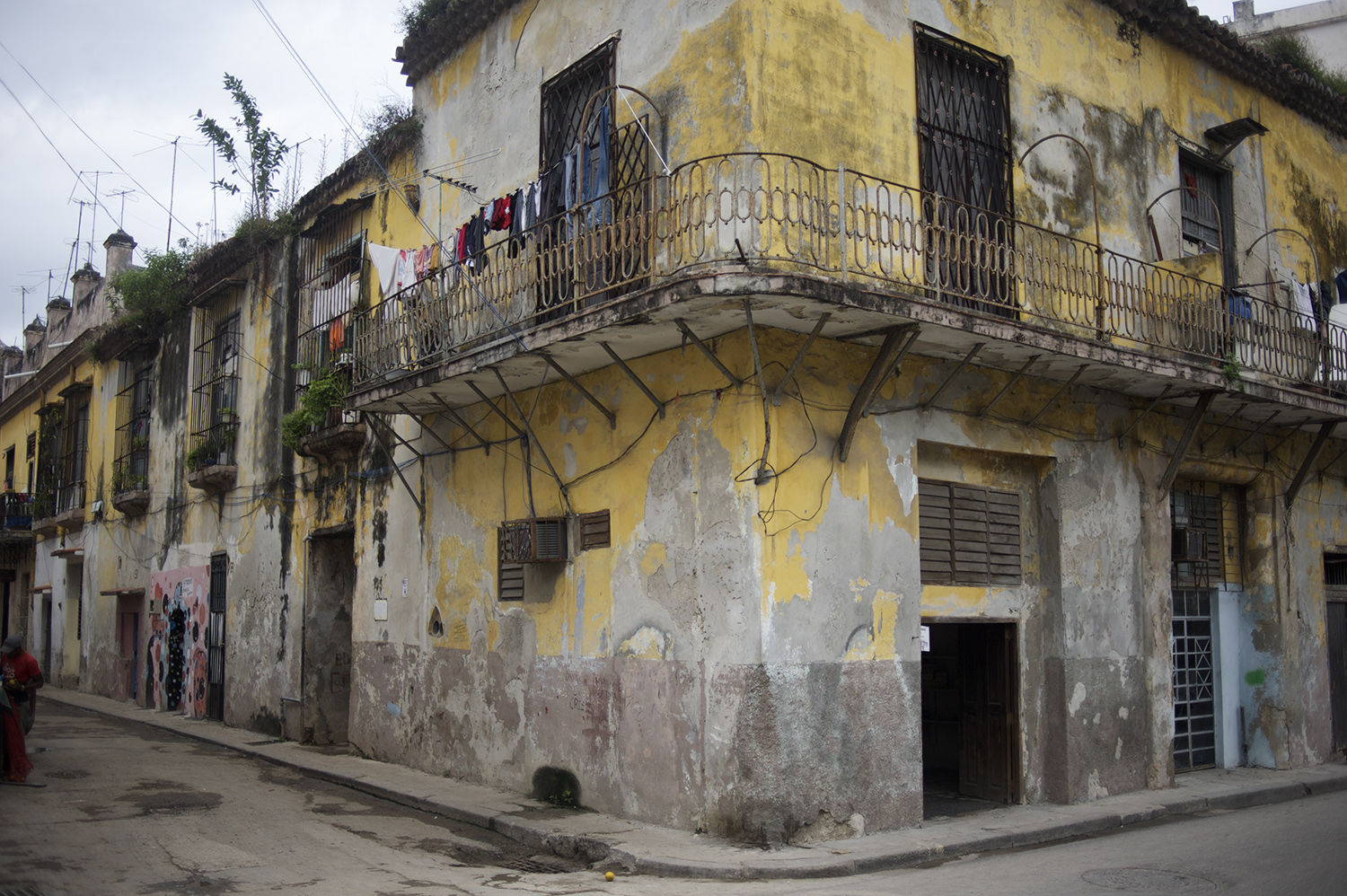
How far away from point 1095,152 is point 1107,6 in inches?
69.1

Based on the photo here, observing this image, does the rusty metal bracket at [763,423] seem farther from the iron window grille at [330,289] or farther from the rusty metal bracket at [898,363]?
the iron window grille at [330,289]

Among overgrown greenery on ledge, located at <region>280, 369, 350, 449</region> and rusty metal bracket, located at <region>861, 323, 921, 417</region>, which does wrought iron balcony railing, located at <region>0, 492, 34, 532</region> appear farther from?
rusty metal bracket, located at <region>861, 323, 921, 417</region>

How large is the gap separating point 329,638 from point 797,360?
8865 millimetres

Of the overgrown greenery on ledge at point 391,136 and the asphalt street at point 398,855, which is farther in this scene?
the overgrown greenery on ledge at point 391,136

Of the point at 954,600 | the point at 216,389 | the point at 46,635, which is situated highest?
the point at 216,389

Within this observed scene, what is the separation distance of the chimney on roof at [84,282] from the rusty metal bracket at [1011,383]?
22580 mm

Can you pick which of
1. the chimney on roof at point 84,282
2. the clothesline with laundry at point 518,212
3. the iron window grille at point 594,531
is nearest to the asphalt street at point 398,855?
the iron window grille at point 594,531

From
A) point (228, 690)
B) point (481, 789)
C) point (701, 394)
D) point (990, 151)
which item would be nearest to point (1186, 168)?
point (990, 151)

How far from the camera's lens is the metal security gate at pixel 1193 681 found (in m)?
12.0

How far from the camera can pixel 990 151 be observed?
10.2 meters

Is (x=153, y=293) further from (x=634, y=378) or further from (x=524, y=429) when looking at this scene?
(x=634, y=378)

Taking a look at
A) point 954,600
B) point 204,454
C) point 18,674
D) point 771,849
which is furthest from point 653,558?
point 204,454

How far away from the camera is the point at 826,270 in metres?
7.84

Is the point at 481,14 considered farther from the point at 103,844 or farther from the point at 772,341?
the point at 103,844
